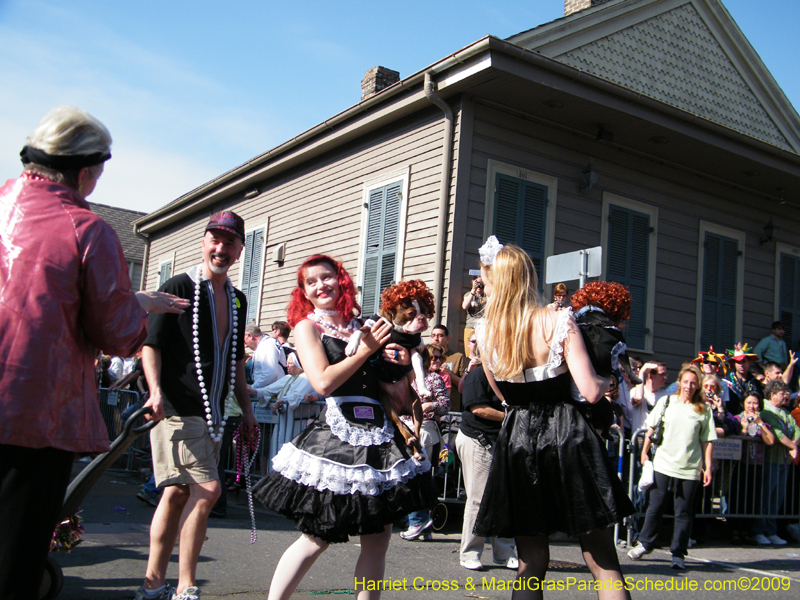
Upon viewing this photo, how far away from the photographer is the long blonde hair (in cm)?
342

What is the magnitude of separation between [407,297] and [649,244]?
8994 mm

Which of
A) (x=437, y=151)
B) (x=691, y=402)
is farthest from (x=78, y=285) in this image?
(x=437, y=151)

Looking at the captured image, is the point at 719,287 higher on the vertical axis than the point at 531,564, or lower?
higher

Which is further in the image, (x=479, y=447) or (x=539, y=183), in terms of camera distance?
(x=539, y=183)

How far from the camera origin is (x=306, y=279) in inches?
146

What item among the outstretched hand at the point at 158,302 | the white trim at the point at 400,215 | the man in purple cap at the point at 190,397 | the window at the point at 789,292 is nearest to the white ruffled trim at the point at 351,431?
the man in purple cap at the point at 190,397

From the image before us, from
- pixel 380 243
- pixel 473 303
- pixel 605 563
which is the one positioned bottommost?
pixel 605 563

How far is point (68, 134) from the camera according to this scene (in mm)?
2305

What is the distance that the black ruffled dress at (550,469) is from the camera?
3242mm

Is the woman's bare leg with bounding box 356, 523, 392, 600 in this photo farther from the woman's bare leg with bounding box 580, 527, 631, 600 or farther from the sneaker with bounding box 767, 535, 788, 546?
the sneaker with bounding box 767, 535, 788, 546

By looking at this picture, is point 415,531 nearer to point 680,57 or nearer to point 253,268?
point 253,268

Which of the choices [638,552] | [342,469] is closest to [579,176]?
[638,552]

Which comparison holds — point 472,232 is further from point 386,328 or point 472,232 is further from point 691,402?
point 386,328

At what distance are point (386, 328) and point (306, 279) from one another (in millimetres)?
628
